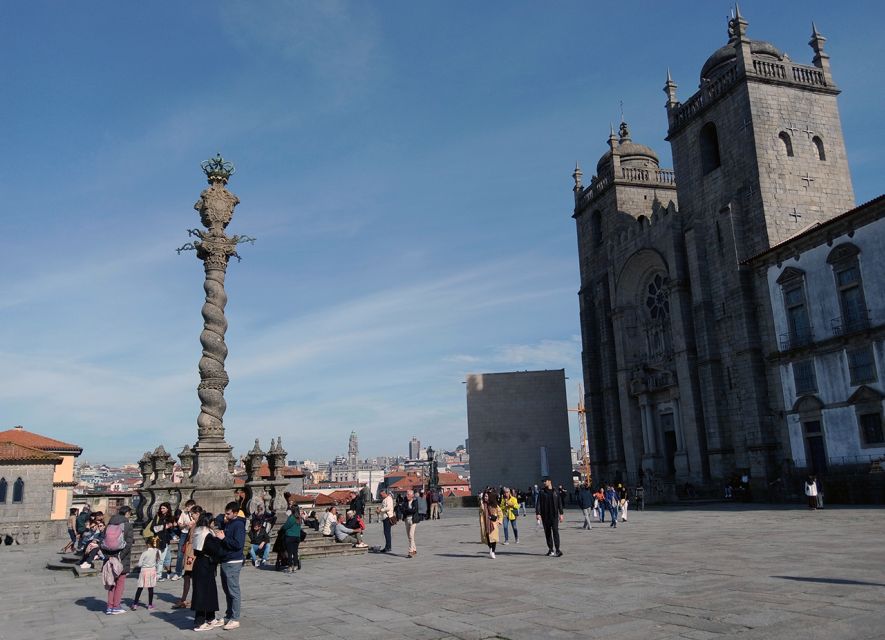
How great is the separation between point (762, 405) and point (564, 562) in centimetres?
2199

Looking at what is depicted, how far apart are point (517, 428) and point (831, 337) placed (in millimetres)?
30034

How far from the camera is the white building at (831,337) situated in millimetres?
26594

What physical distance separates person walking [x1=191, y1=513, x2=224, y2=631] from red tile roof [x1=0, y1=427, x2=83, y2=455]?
53.7m

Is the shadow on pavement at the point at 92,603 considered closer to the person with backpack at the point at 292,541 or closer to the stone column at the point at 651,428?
the person with backpack at the point at 292,541

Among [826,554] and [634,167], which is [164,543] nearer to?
[826,554]

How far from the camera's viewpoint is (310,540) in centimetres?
1816

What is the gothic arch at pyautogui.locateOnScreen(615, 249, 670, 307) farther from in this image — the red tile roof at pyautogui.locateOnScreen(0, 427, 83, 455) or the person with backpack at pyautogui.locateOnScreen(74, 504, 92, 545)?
the red tile roof at pyautogui.locateOnScreen(0, 427, 83, 455)

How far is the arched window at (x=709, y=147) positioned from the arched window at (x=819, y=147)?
15.3ft

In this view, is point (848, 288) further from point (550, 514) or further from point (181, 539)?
point (181, 539)

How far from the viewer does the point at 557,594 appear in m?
9.85

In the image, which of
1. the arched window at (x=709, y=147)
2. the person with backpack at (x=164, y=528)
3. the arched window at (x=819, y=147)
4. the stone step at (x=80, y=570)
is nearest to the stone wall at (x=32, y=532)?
the stone step at (x=80, y=570)

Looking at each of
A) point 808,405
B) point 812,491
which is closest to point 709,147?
point 808,405

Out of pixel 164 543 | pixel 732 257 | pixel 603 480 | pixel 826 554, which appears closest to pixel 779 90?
pixel 732 257

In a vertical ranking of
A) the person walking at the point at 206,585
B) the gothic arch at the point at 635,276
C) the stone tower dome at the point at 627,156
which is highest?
the stone tower dome at the point at 627,156
